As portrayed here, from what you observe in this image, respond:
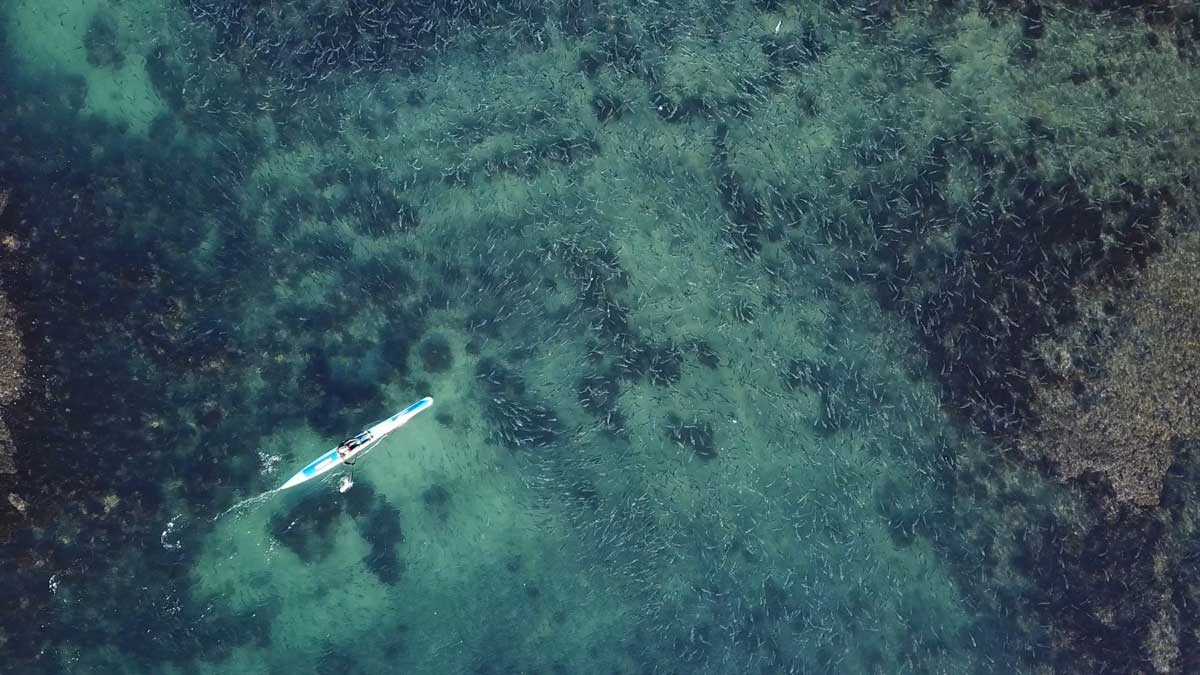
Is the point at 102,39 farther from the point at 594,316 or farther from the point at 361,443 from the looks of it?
the point at 594,316

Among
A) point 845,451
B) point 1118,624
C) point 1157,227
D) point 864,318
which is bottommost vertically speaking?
point 1118,624

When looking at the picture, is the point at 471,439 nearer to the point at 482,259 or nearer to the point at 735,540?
the point at 482,259

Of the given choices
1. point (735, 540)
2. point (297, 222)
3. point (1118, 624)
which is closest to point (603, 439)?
point (735, 540)

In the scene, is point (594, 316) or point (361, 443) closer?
point (361, 443)

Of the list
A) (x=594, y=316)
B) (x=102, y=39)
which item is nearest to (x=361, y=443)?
(x=594, y=316)

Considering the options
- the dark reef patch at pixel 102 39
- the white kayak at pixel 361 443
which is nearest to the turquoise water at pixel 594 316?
the dark reef patch at pixel 102 39

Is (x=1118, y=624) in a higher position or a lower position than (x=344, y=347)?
lower

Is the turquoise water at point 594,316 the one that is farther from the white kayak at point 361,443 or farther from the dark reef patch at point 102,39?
the white kayak at point 361,443
